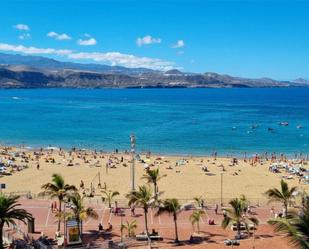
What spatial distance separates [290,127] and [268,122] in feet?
33.0

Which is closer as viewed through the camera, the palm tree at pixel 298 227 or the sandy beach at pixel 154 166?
the palm tree at pixel 298 227

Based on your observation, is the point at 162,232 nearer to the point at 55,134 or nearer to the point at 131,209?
the point at 131,209

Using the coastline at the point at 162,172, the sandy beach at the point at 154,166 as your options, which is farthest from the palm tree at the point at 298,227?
the coastline at the point at 162,172

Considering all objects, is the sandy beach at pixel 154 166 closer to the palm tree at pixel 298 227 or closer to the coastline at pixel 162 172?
the coastline at pixel 162 172

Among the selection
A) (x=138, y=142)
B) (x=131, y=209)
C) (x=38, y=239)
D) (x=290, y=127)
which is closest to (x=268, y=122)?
(x=290, y=127)

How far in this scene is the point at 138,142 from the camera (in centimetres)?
7350

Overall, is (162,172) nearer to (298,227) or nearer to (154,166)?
(154,166)

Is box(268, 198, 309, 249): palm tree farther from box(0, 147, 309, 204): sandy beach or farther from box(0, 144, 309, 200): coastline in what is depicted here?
box(0, 144, 309, 200): coastline

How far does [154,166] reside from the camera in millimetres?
51875

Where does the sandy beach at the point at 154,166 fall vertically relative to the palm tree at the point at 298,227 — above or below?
below

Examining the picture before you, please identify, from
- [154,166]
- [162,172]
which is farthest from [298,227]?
[154,166]

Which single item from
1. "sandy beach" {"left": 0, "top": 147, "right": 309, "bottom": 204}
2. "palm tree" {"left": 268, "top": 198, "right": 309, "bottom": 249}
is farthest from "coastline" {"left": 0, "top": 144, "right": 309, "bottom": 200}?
"palm tree" {"left": 268, "top": 198, "right": 309, "bottom": 249}

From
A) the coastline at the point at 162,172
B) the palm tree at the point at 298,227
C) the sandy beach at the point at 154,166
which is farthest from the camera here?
the coastline at the point at 162,172

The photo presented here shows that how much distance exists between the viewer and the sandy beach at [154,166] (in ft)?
130
